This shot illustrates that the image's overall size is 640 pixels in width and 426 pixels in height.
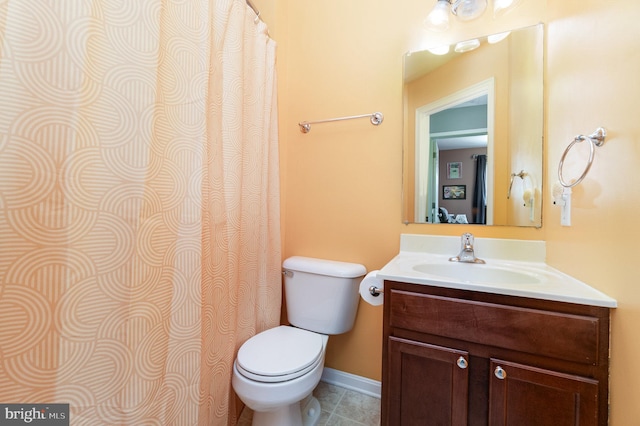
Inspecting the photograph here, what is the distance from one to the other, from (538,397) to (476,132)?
1072 millimetres

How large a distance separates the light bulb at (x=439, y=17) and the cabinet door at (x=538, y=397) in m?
1.46

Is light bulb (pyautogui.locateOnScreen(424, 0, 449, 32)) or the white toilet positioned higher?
light bulb (pyautogui.locateOnScreen(424, 0, 449, 32))

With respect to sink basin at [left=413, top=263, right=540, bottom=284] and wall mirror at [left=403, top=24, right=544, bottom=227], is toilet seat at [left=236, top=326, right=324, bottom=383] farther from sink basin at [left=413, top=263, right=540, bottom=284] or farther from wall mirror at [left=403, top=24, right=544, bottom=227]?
wall mirror at [left=403, top=24, right=544, bottom=227]

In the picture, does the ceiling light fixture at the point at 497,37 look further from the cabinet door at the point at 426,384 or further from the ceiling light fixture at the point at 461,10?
the cabinet door at the point at 426,384

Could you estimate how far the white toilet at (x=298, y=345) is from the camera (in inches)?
38.4

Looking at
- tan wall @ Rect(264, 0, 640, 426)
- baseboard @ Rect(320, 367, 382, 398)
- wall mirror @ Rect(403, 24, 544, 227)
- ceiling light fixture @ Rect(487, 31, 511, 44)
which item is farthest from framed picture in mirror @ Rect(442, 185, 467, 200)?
baseboard @ Rect(320, 367, 382, 398)

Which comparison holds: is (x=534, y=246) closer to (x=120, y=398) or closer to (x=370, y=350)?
(x=370, y=350)

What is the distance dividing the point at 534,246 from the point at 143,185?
1.55 m

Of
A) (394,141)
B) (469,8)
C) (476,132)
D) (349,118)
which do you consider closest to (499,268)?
(476,132)

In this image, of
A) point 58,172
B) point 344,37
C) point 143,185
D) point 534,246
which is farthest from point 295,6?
point 534,246

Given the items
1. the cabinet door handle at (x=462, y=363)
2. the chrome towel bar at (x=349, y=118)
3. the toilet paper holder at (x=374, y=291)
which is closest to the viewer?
the cabinet door handle at (x=462, y=363)

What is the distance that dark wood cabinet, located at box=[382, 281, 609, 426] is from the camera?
28.6 inches

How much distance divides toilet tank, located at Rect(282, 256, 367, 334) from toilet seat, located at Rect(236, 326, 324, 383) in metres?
0.12

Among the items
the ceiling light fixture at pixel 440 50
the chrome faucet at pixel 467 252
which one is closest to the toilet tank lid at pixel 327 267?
the chrome faucet at pixel 467 252
